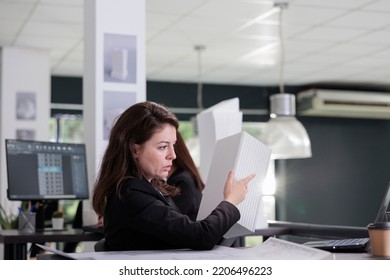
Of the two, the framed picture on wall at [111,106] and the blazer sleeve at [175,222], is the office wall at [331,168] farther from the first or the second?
the blazer sleeve at [175,222]

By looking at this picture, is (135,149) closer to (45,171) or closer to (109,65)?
(45,171)

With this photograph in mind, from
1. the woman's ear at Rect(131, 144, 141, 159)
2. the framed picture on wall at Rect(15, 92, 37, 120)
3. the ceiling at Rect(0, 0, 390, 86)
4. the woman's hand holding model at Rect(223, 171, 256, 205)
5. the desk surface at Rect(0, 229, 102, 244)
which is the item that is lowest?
the desk surface at Rect(0, 229, 102, 244)

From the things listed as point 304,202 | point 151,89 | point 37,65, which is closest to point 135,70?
point 37,65

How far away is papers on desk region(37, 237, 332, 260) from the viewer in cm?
167

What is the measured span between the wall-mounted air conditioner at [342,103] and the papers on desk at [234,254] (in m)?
7.08

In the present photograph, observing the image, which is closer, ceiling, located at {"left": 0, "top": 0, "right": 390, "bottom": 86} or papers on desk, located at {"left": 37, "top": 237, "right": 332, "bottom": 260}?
papers on desk, located at {"left": 37, "top": 237, "right": 332, "bottom": 260}

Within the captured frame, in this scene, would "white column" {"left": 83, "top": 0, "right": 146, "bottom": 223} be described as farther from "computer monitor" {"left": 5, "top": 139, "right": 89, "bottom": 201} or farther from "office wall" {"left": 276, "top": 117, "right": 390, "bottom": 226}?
"office wall" {"left": 276, "top": 117, "right": 390, "bottom": 226}

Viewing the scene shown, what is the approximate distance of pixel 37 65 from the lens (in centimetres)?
677

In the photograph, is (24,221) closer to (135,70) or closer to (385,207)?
(135,70)

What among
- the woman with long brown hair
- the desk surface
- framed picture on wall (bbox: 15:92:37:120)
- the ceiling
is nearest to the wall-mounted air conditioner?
the ceiling

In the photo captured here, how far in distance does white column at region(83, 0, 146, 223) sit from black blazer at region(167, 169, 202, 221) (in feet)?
3.54

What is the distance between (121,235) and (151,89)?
6.61 meters

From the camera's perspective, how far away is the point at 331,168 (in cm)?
927

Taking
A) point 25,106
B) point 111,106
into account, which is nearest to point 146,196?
point 111,106
